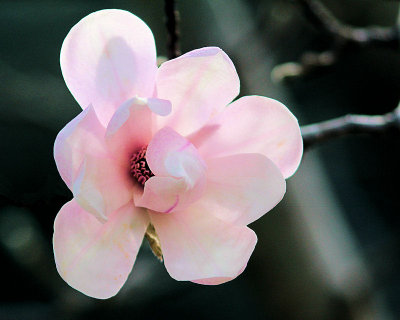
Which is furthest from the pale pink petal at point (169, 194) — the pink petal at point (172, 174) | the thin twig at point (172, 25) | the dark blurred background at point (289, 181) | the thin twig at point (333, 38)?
the dark blurred background at point (289, 181)

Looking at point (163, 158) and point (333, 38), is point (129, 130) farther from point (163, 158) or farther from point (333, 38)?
point (333, 38)

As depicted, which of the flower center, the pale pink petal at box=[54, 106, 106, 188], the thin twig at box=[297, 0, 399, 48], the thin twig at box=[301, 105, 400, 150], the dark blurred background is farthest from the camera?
the dark blurred background

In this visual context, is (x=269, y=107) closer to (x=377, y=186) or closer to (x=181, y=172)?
(x=181, y=172)

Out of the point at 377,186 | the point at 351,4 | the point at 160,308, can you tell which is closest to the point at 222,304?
the point at 160,308

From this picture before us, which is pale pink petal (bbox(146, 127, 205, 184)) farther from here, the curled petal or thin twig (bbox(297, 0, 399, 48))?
thin twig (bbox(297, 0, 399, 48))

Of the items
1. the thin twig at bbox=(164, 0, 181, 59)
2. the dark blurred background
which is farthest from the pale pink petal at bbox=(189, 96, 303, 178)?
the dark blurred background

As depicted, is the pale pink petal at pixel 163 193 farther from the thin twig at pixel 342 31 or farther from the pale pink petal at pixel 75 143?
the thin twig at pixel 342 31
